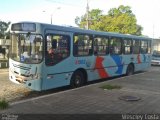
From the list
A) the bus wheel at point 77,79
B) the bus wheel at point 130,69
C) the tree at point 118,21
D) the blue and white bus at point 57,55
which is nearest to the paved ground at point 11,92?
the blue and white bus at point 57,55

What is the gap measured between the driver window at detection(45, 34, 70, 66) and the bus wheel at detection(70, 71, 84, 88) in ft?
3.99

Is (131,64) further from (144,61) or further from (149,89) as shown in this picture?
(149,89)

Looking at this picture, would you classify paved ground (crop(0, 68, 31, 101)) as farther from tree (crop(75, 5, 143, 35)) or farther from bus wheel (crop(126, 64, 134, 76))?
tree (crop(75, 5, 143, 35))

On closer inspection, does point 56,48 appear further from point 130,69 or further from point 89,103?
point 130,69

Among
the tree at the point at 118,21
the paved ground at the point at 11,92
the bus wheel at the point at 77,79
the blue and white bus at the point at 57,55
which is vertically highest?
the tree at the point at 118,21

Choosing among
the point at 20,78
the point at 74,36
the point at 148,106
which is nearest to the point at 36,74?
the point at 20,78

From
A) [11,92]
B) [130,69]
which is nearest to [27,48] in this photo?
[11,92]

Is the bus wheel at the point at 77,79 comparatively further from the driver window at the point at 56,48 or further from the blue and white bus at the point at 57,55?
the driver window at the point at 56,48

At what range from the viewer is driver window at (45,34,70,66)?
406 inches

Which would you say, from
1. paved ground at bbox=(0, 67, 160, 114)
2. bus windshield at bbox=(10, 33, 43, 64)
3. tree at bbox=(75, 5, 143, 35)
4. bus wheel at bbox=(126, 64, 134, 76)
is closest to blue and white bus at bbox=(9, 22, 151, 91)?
bus windshield at bbox=(10, 33, 43, 64)

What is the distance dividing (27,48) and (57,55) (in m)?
1.21

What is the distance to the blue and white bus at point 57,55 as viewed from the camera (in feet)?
33.2

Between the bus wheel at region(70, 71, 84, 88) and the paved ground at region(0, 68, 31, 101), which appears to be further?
the bus wheel at region(70, 71, 84, 88)

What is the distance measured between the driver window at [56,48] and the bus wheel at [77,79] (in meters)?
1.21
